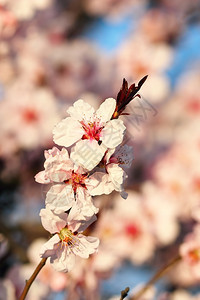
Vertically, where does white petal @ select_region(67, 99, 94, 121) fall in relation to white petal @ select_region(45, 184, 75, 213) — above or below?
above

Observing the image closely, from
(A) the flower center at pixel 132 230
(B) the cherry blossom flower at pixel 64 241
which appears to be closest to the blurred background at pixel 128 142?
(A) the flower center at pixel 132 230

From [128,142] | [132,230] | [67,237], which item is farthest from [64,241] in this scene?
[132,230]

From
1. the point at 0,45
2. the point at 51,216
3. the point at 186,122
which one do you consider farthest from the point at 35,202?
the point at 51,216

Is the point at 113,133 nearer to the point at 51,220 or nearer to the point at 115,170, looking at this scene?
the point at 115,170

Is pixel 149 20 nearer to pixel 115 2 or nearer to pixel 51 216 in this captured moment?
pixel 115 2

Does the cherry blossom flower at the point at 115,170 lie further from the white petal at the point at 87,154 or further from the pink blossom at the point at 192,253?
the pink blossom at the point at 192,253

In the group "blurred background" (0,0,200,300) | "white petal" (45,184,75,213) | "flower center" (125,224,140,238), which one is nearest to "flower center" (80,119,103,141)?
"white petal" (45,184,75,213)

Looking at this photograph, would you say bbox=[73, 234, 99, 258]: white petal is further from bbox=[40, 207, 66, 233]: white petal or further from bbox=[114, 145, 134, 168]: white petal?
bbox=[114, 145, 134, 168]: white petal
